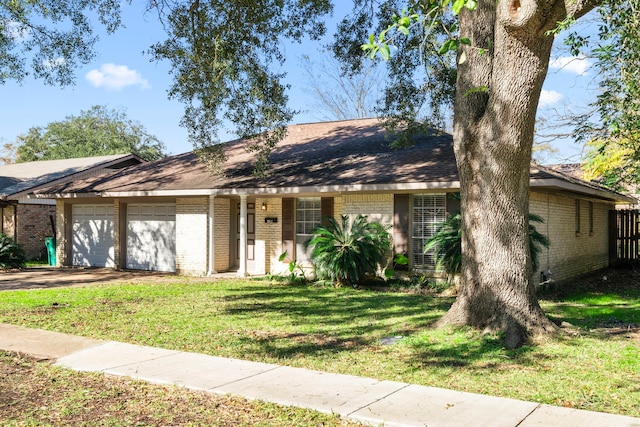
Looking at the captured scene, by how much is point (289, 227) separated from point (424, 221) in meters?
4.02

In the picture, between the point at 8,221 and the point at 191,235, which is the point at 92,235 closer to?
the point at 191,235

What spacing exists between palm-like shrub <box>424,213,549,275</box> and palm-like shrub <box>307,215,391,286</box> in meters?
1.47

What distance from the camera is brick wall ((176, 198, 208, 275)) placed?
1780cm

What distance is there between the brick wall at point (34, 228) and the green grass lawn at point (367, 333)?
11.1 m

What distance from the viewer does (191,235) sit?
59.1ft

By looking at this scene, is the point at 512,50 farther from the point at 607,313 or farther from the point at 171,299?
the point at 171,299

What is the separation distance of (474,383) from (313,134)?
51.3 ft

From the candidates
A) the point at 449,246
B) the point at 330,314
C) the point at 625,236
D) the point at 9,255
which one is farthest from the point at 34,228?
the point at 625,236

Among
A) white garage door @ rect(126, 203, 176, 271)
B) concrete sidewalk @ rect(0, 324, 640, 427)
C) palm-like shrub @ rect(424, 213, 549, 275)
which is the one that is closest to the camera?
concrete sidewalk @ rect(0, 324, 640, 427)

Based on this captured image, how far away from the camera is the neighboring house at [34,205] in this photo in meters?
23.4

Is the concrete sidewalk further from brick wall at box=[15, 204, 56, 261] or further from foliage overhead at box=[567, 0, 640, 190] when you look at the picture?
brick wall at box=[15, 204, 56, 261]

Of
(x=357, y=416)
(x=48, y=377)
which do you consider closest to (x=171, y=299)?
(x=48, y=377)

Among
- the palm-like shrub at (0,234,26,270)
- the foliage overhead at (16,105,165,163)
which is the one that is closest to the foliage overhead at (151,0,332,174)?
the palm-like shrub at (0,234,26,270)

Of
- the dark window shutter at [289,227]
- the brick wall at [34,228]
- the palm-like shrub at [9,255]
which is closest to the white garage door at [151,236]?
the palm-like shrub at [9,255]
